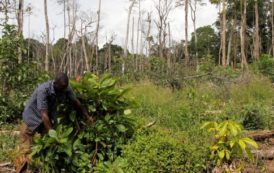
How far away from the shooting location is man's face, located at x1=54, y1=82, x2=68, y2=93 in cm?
475

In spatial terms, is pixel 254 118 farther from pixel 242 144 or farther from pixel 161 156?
pixel 161 156

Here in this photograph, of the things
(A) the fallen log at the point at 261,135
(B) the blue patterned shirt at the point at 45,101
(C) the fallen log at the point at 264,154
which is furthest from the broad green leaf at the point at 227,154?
(B) the blue patterned shirt at the point at 45,101

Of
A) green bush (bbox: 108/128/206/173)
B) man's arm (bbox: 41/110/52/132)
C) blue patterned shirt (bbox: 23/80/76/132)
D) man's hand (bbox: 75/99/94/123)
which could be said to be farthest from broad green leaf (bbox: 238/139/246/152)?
man's arm (bbox: 41/110/52/132)

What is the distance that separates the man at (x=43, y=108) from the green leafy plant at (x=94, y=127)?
14 centimetres

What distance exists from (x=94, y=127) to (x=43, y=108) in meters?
0.73

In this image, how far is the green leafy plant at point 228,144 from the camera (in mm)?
4621

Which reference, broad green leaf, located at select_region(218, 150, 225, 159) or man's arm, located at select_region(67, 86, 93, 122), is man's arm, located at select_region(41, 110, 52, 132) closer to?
man's arm, located at select_region(67, 86, 93, 122)

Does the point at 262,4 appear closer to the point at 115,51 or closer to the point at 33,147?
the point at 115,51

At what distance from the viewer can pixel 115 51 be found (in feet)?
153

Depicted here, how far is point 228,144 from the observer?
473 centimetres

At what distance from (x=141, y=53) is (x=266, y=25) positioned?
11263 mm

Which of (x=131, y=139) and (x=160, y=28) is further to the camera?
(x=160, y=28)

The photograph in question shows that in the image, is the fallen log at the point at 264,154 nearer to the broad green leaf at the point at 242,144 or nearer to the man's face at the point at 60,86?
the broad green leaf at the point at 242,144

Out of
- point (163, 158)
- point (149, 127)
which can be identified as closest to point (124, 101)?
point (149, 127)
